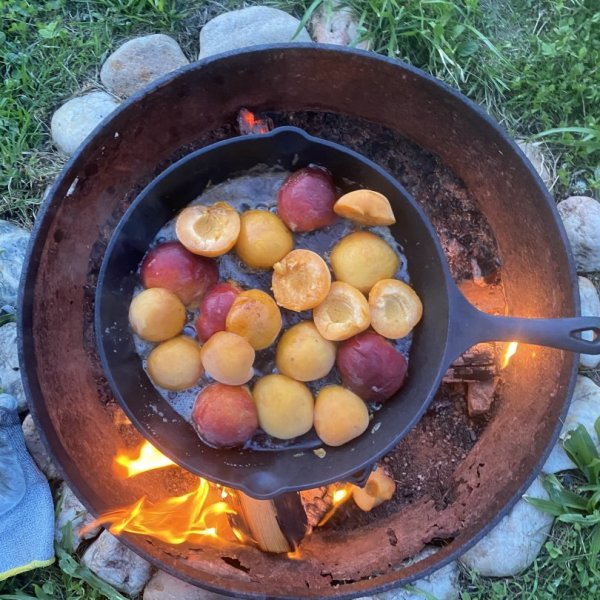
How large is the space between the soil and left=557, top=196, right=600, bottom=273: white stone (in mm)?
318

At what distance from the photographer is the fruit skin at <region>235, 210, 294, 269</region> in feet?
7.88

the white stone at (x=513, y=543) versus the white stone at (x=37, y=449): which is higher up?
the white stone at (x=37, y=449)

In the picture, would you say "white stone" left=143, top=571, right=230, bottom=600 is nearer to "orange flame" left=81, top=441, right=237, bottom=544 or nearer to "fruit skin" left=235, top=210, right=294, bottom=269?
"orange flame" left=81, top=441, right=237, bottom=544

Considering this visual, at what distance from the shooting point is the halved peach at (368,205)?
91.2 inches

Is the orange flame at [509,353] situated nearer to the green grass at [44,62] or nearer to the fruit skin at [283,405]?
the fruit skin at [283,405]

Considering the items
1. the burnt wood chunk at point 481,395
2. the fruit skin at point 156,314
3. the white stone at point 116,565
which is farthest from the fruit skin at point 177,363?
the burnt wood chunk at point 481,395

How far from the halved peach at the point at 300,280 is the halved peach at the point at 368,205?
208 millimetres

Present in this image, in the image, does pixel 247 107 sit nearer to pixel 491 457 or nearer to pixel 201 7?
pixel 201 7

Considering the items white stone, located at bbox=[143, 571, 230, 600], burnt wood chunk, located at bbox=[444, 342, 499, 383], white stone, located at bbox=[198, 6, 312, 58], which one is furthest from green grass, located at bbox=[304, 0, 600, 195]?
white stone, located at bbox=[143, 571, 230, 600]

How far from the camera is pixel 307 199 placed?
2.41 meters

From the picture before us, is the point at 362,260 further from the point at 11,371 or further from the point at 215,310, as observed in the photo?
the point at 11,371

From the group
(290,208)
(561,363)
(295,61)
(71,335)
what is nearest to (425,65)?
(295,61)

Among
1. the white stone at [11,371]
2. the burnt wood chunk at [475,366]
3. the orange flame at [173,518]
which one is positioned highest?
the burnt wood chunk at [475,366]

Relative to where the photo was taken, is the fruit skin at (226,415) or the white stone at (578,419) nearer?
the fruit skin at (226,415)
